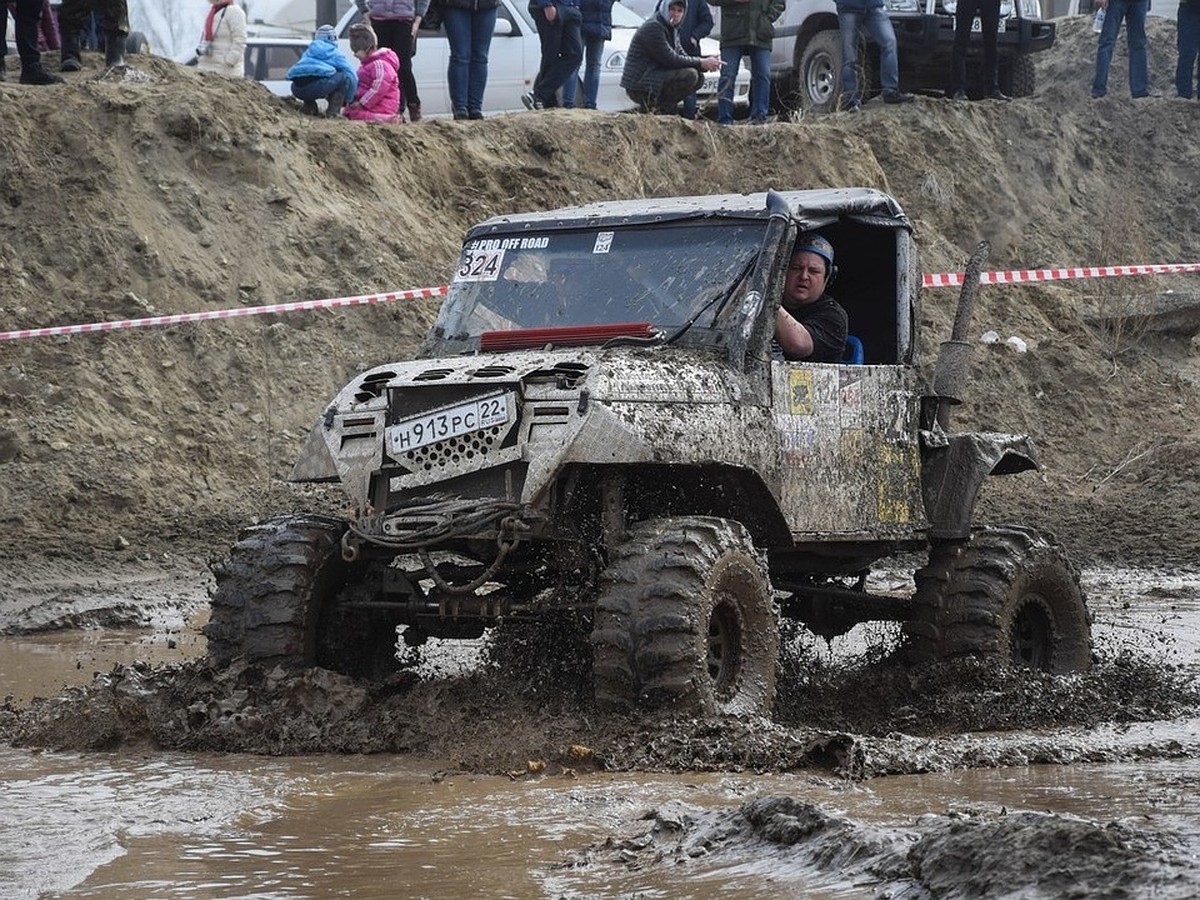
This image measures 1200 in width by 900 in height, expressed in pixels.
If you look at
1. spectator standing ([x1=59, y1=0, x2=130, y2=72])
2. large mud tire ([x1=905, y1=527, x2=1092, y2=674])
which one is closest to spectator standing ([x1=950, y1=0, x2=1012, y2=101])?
spectator standing ([x1=59, y1=0, x2=130, y2=72])

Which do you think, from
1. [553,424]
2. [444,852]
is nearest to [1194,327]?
[553,424]

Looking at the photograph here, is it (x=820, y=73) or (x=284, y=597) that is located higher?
(x=820, y=73)

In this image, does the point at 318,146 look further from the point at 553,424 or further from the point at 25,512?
the point at 553,424

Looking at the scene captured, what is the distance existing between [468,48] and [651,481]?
1029 cm

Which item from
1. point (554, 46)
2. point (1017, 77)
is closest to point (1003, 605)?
point (554, 46)

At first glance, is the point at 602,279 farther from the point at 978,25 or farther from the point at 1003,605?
the point at 978,25

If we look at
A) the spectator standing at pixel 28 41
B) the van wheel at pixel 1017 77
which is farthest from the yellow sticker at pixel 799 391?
the van wheel at pixel 1017 77

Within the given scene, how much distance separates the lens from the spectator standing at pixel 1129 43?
21703mm

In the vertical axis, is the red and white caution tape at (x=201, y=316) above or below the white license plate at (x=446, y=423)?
above

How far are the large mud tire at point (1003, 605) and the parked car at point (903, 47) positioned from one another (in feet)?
40.2

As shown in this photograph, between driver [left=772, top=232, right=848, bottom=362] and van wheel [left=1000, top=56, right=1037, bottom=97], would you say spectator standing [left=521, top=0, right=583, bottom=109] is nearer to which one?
van wheel [left=1000, top=56, right=1037, bottom=97]

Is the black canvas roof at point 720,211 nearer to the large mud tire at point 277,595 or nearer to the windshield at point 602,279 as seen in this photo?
the windshield at point 602,279

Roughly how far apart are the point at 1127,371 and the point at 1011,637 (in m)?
10.8

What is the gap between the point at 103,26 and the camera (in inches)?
652
